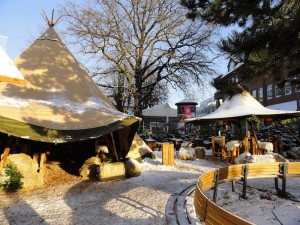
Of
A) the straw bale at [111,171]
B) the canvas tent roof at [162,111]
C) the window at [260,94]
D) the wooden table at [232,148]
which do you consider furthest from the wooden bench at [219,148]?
the window at [260,94]

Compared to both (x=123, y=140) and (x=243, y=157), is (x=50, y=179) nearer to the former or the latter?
(x=123, y=140)

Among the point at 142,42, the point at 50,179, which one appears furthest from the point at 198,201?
the point at 142,42

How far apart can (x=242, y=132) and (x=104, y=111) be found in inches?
434

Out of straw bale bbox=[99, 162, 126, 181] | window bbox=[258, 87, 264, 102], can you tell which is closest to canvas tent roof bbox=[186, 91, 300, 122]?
straw bale bbox=[99, 162, 126, 181]

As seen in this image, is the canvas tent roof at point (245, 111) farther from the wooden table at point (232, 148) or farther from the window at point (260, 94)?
the window at point (260, 94)

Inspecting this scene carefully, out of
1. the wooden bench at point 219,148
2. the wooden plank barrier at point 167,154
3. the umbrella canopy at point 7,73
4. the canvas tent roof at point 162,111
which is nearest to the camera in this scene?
the umbrella canopy at point 7,73

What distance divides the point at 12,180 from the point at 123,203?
310 centimetres

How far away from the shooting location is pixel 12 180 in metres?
7.31

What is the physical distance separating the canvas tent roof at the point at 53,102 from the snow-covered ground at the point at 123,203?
1.56 meters

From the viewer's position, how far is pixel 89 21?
21.2 metres

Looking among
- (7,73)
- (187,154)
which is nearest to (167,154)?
(187,154)

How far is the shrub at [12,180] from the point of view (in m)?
7.28

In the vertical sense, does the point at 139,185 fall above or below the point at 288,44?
below

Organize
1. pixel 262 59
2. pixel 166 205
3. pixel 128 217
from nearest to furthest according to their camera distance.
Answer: pixel 262 59 → pixel 128 217 → pixel 166 205
